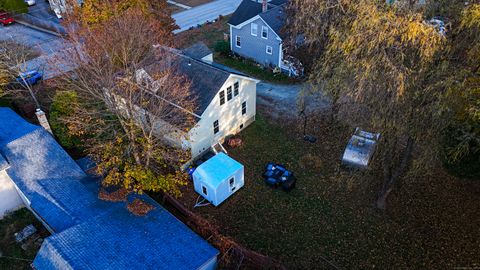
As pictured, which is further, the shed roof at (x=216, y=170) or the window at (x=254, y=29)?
the window at (x=254, y=29)

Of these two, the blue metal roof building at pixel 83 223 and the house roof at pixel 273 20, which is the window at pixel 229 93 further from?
the house roof at pixel 273 20

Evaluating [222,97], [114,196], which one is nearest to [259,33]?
[222,97]

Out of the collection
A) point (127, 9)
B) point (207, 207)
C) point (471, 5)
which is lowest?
point (207, 207)

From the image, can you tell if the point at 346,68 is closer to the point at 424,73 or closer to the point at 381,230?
the point at 424,73

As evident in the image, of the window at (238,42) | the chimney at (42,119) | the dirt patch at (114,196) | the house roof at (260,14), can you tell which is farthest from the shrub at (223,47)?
the dirt patch at (114,196)

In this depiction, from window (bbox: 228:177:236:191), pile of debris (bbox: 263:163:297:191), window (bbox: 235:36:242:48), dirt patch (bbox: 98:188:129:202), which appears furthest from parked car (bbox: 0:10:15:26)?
pile of debris (bbox: 263:163:297:191)

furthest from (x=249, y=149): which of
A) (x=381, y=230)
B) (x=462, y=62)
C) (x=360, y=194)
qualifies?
(x=462, y=62)
